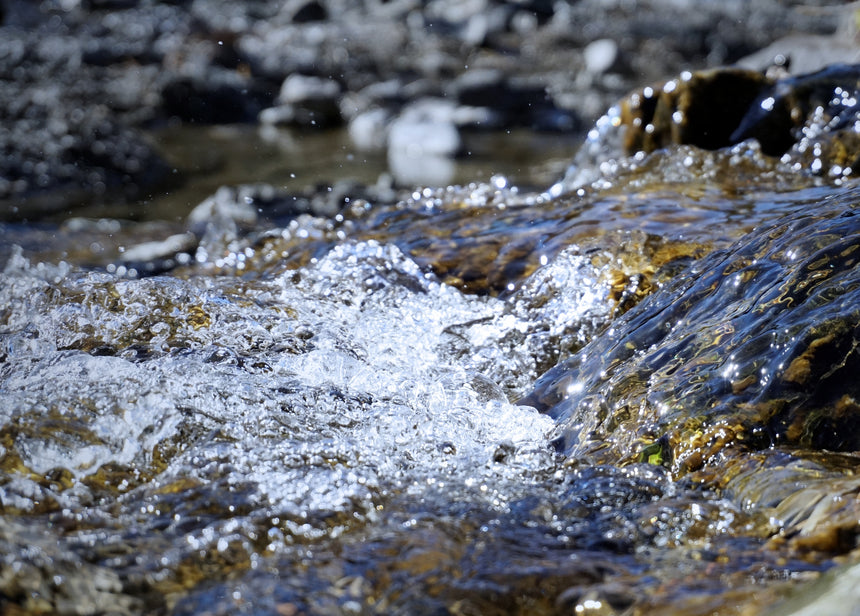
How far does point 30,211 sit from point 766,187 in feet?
19.7

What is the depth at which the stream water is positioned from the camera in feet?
5.16

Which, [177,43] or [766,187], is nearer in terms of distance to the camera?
[766,187]

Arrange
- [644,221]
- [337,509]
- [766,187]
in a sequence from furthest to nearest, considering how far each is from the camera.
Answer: [766,187] → [644,221] → [337,509]

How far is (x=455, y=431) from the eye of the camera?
7.38 ft

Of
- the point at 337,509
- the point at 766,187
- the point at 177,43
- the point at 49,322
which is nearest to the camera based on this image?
the point at 337,509

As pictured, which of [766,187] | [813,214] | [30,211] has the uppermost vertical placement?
[813,214]

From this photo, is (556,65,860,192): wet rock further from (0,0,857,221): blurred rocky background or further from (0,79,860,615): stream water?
(0,0,857,221): blurred rocky background

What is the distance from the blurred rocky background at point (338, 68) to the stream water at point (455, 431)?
168 inches

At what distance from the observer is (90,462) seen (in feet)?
6.64

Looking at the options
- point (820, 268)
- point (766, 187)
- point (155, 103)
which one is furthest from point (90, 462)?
point (155, 103)

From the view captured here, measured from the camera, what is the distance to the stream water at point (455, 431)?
1571 millimetres

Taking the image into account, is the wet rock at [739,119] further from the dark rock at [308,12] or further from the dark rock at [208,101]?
the dark rock at [308,12]

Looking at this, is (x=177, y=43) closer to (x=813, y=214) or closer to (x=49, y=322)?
(x=49, y=322)

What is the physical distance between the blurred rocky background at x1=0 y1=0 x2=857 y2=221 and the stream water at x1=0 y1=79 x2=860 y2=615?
4.26 metres
